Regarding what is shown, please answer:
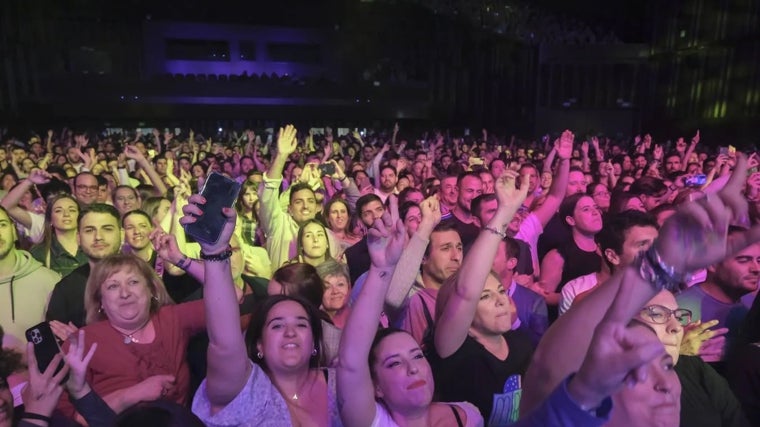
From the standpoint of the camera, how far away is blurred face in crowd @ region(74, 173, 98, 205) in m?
4.41

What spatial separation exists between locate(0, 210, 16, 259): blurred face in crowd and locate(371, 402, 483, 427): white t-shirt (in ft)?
7.00

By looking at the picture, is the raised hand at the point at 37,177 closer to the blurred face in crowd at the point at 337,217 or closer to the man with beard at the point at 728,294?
the blurred face in crowd at the point at 337,217

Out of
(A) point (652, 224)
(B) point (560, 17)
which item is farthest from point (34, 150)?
(B) point (560, 17)

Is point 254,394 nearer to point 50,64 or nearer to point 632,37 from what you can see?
point 632,37

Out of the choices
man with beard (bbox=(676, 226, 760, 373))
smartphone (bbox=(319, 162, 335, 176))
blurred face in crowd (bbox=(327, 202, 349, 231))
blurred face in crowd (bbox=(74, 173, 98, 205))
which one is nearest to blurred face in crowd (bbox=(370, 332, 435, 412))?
man with beard (bbox=(676, 226, 760, 373))

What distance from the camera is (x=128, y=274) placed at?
Answer: 220 centimetres

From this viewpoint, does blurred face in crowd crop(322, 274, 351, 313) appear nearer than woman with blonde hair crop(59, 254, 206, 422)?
No

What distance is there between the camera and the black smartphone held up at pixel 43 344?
1669 mm

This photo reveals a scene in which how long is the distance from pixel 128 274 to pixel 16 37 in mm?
19513

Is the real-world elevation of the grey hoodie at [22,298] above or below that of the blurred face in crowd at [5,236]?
below

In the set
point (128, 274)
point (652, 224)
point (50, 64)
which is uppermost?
point (50, 64)

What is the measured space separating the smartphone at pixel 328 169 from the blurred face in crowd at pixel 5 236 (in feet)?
10.1

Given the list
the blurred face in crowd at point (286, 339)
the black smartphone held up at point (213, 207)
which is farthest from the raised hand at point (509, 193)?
the black smartphone held up at point (213, 207)

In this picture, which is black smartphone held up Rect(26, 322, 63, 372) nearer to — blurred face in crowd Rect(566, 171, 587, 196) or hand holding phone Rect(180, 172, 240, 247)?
hand holding phone Rect(180, 172, 240, 247)
